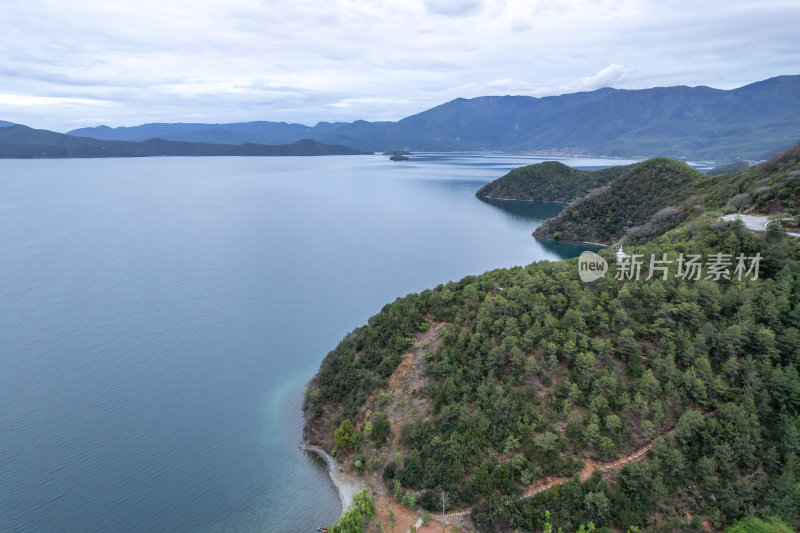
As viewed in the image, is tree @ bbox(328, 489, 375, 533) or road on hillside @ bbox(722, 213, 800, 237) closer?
tree @ bbox(328, 489, 375, 533)

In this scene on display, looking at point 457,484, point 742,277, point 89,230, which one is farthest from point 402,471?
point 89,230

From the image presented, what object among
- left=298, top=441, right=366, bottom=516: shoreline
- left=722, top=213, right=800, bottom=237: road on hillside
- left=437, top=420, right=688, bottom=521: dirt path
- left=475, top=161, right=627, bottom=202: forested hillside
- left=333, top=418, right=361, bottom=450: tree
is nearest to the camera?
left=437, top=420, right=688, bottom=521: dirt path

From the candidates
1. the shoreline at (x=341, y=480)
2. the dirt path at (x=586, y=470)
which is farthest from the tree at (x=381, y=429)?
the dirt path at (x=586, y=470)

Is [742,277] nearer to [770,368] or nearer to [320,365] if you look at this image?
[770,368]

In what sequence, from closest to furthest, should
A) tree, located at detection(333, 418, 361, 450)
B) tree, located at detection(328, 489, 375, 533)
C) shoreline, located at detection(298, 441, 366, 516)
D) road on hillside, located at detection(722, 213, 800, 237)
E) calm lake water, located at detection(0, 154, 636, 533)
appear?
tree, located at detection(328, 489, 375, 533) < shoreline, located at detection(298, 441, 366, 516) < calm lake water, located at detection(0, 154, 636, 533) < tree, located at detection(333, 418, 361, 450) < road on hillside, located at detection(722, 213, 800, 237)

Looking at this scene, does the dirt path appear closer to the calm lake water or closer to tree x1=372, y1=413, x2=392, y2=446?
tree x1=372, y1=413, x2=392, y2=446

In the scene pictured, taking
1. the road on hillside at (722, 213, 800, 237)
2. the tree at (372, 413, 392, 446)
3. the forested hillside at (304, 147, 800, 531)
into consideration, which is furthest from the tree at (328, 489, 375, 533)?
the road on hillside at (722, 213, 800, 237)

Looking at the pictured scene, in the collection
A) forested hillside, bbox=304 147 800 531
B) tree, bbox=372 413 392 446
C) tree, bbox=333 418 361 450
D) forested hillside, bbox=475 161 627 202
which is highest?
forested hillside, bbox=475 161 627 202
